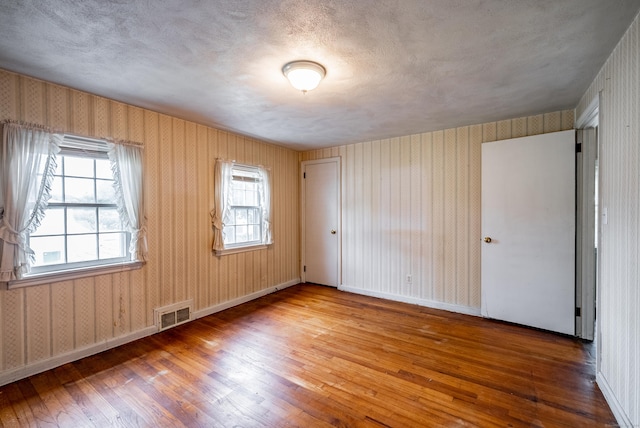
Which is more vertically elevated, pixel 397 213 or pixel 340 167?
pixel 340 167

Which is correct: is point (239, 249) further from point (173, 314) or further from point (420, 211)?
point (420, 211)

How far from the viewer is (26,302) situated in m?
2.31

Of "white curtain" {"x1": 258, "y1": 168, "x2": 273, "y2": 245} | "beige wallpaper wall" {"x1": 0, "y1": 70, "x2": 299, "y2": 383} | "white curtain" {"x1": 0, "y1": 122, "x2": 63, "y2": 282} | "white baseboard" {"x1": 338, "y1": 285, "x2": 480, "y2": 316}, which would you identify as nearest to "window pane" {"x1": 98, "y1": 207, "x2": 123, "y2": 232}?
"beige wallpaper wall" {"x1": 0, "y1": 70, "x2": 299, "y2": 383}

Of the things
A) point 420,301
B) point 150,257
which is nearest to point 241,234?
point 150,257

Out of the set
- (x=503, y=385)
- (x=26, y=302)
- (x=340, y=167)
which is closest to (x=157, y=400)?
(x=26, y=302)

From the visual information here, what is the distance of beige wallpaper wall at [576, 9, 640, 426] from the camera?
1.62 m

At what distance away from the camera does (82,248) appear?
2662mm

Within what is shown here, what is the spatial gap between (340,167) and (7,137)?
3.83 m

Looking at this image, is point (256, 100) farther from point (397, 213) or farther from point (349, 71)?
point (397, 213)

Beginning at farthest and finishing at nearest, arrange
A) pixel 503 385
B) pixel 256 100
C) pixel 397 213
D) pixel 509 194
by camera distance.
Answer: pixel 397 213
pixel 509 194
pixel 256 100
pixel 503 385

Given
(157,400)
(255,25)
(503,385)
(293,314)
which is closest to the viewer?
(255,25)

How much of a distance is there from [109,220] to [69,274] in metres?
0.59

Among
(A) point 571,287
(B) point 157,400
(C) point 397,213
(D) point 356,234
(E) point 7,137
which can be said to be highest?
(E) point 7,137

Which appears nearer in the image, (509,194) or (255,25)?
(255,25)
